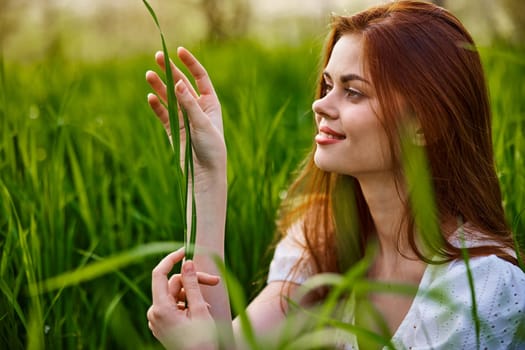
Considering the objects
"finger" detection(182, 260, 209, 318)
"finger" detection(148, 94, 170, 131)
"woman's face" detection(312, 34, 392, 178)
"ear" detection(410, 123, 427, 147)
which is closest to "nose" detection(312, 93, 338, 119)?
"woman's face" detection(312, 34, 392, 178)

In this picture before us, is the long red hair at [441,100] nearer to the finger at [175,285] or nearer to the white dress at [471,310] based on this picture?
the white dress at [471,310]

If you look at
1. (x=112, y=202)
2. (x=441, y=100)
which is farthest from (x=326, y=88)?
(x=112, y=202)

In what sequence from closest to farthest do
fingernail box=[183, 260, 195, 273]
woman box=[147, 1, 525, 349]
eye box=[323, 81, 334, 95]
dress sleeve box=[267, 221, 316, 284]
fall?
fingernail box=[183, 260, 195, 273] → woman box=[147, 1, 525, 349] → eye box=[323, 81, 334, 95] → dress sleeve box=[267, 221, 316, 284]

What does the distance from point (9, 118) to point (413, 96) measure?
1.05m

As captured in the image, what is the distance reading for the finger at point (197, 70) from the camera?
48.8 inches

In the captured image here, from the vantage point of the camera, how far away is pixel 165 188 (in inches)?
68.4

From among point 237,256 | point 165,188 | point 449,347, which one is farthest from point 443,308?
point 165,188

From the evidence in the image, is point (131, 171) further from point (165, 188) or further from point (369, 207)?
point (369, 207)

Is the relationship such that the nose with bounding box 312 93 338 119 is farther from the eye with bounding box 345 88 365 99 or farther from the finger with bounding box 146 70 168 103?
the finger with bounding box 146 70 168 103

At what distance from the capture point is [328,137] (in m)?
1.29

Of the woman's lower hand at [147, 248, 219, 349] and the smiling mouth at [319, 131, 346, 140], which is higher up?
the smiling mouth at [319, 131, 346, 140]

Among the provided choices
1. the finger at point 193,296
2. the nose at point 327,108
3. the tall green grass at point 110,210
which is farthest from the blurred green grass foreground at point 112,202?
the nose at point 327,108

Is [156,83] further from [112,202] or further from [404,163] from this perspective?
[112,202]

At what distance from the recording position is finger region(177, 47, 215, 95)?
1239mm
